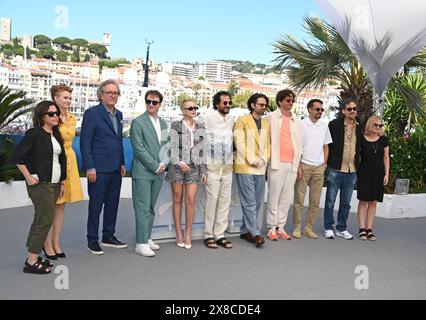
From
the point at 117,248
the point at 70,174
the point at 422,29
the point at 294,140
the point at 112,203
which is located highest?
the point at 422,29

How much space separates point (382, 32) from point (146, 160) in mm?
4954

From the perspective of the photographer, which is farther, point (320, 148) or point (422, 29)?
point (422, 29)

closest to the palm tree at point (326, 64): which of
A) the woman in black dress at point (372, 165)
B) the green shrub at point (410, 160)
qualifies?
the green shrub at point (410, 160)

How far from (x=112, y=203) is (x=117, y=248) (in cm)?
47

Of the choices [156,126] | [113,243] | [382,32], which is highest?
[382,32]

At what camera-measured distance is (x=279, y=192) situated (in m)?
5.74

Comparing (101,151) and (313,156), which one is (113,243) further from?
(313,156)

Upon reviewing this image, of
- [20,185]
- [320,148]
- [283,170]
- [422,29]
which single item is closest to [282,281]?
[283,170]

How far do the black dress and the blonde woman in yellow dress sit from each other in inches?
130

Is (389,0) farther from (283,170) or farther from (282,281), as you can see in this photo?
(282,281)

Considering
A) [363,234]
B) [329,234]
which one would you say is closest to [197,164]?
[329,234]

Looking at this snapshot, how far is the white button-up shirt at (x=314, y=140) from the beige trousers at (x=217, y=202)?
1.05 meters

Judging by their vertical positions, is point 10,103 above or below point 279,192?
above
